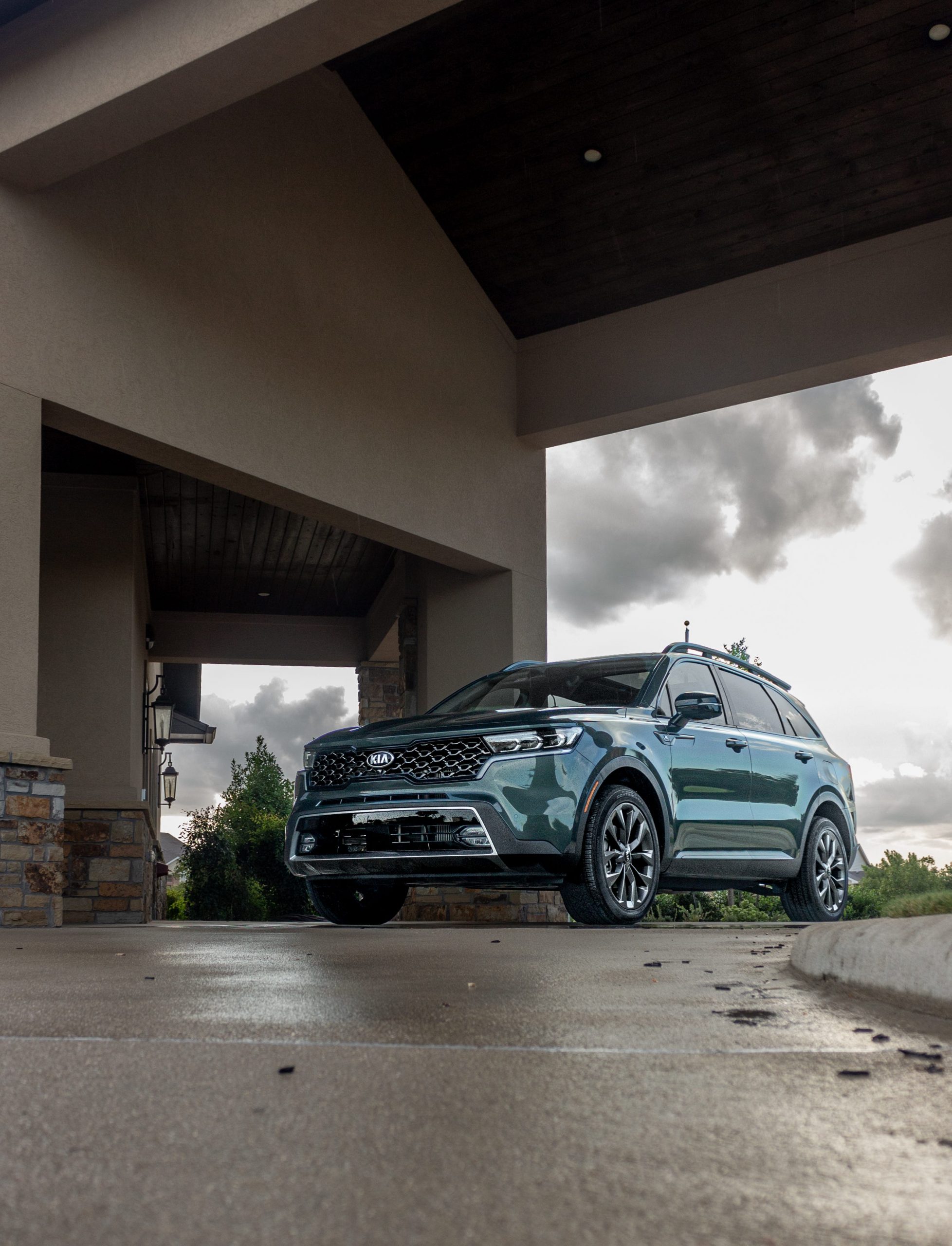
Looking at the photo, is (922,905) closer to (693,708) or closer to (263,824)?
(693,708)

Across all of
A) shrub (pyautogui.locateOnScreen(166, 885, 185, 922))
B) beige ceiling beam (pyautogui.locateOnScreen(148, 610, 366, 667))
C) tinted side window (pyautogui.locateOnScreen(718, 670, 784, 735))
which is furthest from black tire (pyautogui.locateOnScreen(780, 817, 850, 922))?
shrub (pyautogui.locateOnScreen(166, 885, 185, 922))

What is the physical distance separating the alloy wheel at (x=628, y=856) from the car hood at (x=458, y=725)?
0.50 m

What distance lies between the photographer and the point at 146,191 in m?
9.23

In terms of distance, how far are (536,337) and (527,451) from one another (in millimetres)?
1277

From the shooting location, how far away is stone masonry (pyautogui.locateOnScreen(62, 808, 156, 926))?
40.4 feet

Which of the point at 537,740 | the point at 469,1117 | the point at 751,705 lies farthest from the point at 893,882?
the point at 469,1117

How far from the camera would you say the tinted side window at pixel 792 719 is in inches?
320

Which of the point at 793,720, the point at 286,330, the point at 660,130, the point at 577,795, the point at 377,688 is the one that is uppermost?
the point at 660,130

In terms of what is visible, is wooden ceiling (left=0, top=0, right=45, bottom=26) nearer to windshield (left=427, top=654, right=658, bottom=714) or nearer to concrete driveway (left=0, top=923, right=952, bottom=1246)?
windshield (left=427, top=654, right=658, bottom=714)

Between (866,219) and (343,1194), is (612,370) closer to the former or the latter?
(866,219)

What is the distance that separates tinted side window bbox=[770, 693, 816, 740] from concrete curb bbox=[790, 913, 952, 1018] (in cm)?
486

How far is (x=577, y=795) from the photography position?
19.2ft

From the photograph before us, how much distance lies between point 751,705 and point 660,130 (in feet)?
19.8

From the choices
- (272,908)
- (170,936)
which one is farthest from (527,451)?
(272,908)
